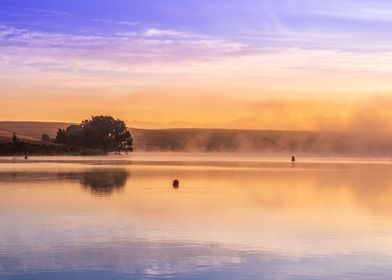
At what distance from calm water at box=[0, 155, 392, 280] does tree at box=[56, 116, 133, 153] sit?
10107 centimetres

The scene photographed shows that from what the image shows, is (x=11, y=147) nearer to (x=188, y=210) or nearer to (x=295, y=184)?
(x=295, y=184)

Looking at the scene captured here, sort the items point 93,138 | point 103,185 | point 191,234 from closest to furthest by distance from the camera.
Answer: point 191,234 → point 103,185 → point 93,138

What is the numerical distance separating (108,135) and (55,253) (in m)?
123

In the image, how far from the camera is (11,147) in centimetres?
11375

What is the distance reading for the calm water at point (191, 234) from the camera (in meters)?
14.8

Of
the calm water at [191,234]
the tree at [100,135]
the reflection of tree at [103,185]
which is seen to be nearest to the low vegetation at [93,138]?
the tree at [100,135]

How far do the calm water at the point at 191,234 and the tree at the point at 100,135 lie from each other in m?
101

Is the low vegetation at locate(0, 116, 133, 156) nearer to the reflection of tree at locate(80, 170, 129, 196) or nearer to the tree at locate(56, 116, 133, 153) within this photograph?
the tree at locate(56, 116, 133, 153)

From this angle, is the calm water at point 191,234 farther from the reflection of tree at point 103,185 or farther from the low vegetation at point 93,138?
the low vegetation at point 93,138

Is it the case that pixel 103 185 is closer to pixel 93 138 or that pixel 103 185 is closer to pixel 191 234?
pixel 191 234

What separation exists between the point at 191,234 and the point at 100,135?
119 m

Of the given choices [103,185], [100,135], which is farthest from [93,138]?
[103,185]

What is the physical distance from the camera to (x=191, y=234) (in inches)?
770

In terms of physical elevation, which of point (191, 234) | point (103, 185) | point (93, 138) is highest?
point (93, 138)
